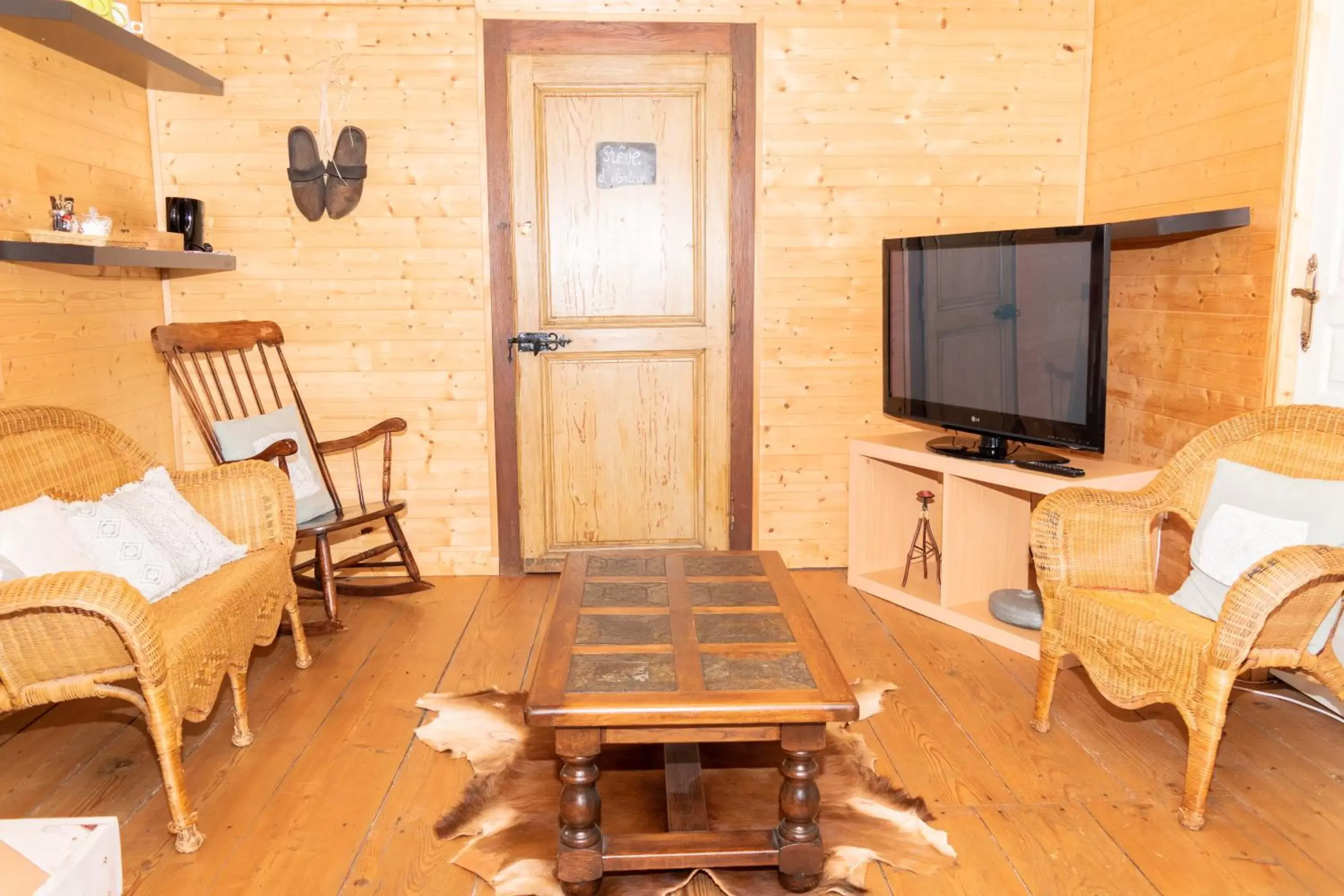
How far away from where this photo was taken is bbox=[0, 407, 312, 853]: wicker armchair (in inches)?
85.0

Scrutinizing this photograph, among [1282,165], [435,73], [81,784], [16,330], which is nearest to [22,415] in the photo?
[16,330]

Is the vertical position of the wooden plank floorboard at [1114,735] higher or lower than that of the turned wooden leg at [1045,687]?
lower

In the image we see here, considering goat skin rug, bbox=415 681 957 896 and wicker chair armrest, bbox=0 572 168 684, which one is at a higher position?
wicker chair armrest, bbox=0 572 168 684

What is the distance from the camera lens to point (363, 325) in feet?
13.6

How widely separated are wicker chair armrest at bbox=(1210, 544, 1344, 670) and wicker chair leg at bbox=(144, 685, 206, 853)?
7.26 ft

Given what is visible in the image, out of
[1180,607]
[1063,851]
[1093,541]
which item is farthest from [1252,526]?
[1063,851]

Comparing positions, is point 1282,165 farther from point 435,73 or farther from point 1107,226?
point 435,73

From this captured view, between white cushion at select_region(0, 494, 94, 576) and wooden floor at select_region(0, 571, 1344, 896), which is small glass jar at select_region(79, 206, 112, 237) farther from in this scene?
wooden floor at select_region(0, 571, 1344, 896)

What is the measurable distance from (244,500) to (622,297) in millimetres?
1727

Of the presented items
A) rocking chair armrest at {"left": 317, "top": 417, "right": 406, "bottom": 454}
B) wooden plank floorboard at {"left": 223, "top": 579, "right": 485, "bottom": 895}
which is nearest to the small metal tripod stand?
wooden plank floorboard at {"left": 223, "top": 579, "right": 485, "bottom": 895}

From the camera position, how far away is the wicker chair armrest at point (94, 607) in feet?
6.90

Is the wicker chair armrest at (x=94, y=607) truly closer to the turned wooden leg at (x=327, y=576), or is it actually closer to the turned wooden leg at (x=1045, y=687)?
the turned wooden leg at (x=327, y=576)

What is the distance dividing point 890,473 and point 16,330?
3.00 m

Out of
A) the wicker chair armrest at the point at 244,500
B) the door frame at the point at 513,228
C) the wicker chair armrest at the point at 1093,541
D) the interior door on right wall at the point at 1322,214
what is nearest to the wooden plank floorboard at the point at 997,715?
the wicker chair armrest at the point at 1093,541
